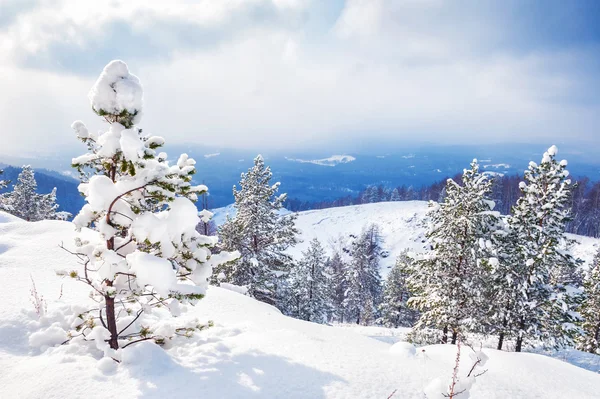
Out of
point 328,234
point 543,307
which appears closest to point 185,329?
point 543,307

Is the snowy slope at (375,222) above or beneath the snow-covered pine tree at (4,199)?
beneath

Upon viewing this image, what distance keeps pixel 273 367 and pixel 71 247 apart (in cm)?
798

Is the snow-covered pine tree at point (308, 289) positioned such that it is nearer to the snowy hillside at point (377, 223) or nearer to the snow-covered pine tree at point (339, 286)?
the snow-covered pine tree at point (339, 286)

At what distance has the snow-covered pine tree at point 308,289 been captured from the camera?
106ft

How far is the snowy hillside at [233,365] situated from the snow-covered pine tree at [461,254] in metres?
7.93

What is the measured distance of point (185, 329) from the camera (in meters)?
5.33

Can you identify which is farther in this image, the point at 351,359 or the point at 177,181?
the point at 351,359

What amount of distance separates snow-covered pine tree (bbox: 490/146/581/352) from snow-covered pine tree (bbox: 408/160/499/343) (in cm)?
184

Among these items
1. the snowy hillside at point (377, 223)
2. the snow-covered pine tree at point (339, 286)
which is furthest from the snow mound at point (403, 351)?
the snowy hillside at point (377, 223)

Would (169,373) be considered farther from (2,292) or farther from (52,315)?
(2,292)

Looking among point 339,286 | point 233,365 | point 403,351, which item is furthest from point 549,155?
point 339,286

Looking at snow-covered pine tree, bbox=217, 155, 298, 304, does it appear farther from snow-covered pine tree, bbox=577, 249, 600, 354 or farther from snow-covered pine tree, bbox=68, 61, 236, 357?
snow-covered pine tree, bbox=577, 249, 600, 354

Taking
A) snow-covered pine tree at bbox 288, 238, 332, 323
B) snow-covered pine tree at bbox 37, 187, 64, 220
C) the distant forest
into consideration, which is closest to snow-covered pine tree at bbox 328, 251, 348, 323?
snow-covered pine tree at bbox 288, 238, 332, 323

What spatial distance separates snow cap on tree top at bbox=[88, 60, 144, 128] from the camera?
406 centimetres
